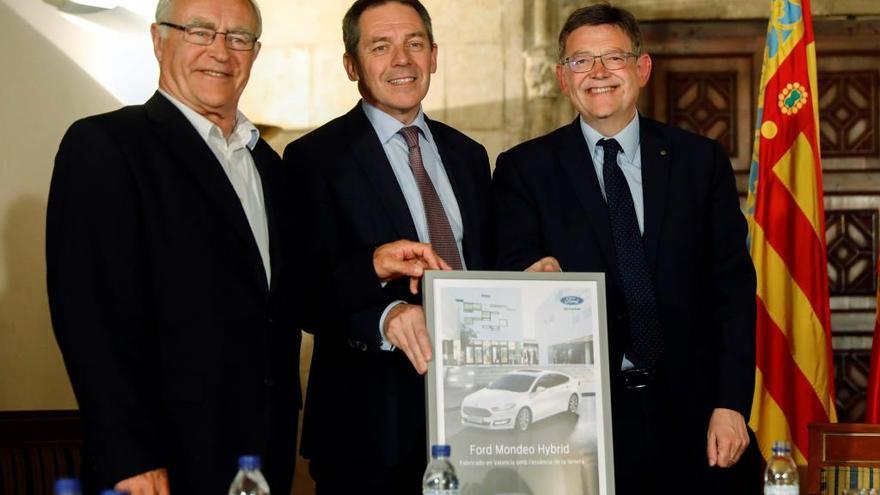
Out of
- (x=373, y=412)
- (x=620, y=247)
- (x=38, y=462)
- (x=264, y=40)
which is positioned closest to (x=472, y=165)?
(x=620, y=247)

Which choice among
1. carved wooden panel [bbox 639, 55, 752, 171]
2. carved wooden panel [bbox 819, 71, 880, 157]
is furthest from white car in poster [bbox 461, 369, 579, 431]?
carved wooden panel [bbox 819, 71, 880, 157]

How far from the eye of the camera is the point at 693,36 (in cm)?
591

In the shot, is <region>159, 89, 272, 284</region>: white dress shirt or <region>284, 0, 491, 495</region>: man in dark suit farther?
<region>284, 0, 491, 495</region>: man in dark suit

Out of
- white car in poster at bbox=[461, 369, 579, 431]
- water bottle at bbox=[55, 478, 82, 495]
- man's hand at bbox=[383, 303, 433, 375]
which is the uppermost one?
man's hand at bbox=[383, 303, 433, 375]

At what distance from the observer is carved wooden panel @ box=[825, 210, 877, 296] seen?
5.85 m

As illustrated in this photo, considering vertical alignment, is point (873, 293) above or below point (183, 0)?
below

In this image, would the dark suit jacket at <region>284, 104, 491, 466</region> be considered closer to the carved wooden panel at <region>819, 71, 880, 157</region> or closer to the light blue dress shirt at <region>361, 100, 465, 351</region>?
the light blue dress shirt at <region>361, 100, 465, 351</region>

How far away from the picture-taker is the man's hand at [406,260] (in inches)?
114

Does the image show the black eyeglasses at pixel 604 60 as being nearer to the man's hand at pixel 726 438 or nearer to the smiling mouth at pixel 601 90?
the smiling mouth at pixel 601 90

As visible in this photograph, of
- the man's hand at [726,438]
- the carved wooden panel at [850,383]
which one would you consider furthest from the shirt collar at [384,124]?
the carved wooden panel at [850,383]

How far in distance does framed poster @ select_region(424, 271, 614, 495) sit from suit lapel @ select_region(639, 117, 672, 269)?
529mm

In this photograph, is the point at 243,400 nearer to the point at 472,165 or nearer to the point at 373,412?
the point at 373,412

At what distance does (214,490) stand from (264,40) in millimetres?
3299

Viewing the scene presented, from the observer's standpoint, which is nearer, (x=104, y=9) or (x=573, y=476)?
(x=573, y=476)
